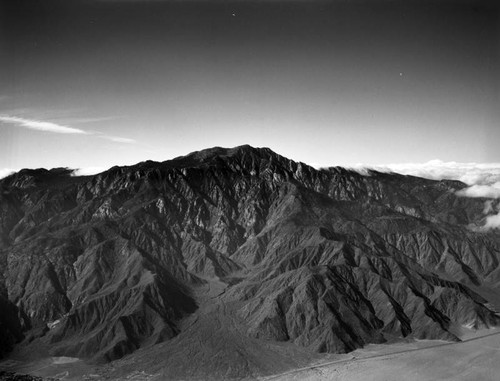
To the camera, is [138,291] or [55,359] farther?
[138,291]

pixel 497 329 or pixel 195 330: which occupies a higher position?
pixel 195 330

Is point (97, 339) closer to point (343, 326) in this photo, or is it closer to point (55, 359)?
point (55, 359)

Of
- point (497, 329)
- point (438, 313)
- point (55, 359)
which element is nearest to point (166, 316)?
point (55, 359)

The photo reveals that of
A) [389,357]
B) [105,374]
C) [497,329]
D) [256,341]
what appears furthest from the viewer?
[497,329]

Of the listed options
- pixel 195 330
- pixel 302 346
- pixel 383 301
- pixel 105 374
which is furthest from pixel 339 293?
pixel 105 374

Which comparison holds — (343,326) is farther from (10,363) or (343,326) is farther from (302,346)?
(10,363)

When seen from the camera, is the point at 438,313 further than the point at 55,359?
Yes

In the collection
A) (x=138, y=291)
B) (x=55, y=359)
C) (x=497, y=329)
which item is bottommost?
(x=497, y=329)

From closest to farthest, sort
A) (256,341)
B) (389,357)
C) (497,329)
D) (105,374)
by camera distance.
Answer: (105,374)
(389,357)
(256,341)
(497,329)

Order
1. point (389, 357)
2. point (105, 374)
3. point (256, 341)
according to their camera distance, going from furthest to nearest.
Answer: point (256, 341) → point (389, 357) → point (105, 374)
